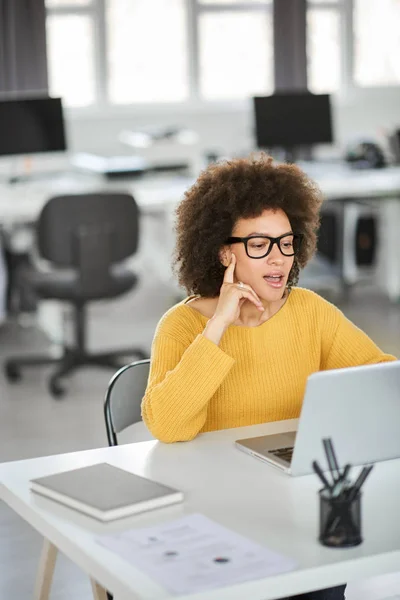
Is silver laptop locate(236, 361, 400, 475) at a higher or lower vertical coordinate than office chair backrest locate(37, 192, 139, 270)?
lower

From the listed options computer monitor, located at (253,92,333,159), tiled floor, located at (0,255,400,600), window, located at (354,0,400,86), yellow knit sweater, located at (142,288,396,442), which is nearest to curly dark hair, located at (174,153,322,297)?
yellow knit sweater, located at (142,288,396,442)

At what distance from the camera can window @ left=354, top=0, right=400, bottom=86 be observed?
7.80 metres

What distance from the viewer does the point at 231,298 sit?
85.1 inches

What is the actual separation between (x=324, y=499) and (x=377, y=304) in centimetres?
503

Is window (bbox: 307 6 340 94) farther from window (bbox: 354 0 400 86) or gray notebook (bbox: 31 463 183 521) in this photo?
gray notebook (bbox: 31 463 183 521)

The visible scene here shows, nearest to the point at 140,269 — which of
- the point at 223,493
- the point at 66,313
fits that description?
the point at 66,313

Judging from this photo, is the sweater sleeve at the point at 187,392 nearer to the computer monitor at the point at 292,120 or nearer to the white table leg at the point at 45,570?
the white table leg at the point at 45,570

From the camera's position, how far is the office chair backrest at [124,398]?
2293 millimetres

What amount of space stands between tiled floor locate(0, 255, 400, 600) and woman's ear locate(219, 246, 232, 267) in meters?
0.80

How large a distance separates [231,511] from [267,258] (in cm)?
72

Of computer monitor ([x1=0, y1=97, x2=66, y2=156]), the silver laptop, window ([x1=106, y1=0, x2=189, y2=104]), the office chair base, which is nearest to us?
the silver laptop

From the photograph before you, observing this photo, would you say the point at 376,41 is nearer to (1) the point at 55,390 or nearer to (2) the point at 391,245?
(2) the point at 391,245

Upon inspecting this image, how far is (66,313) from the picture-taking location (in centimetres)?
626

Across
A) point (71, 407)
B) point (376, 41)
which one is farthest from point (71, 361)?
point (376, 41)
